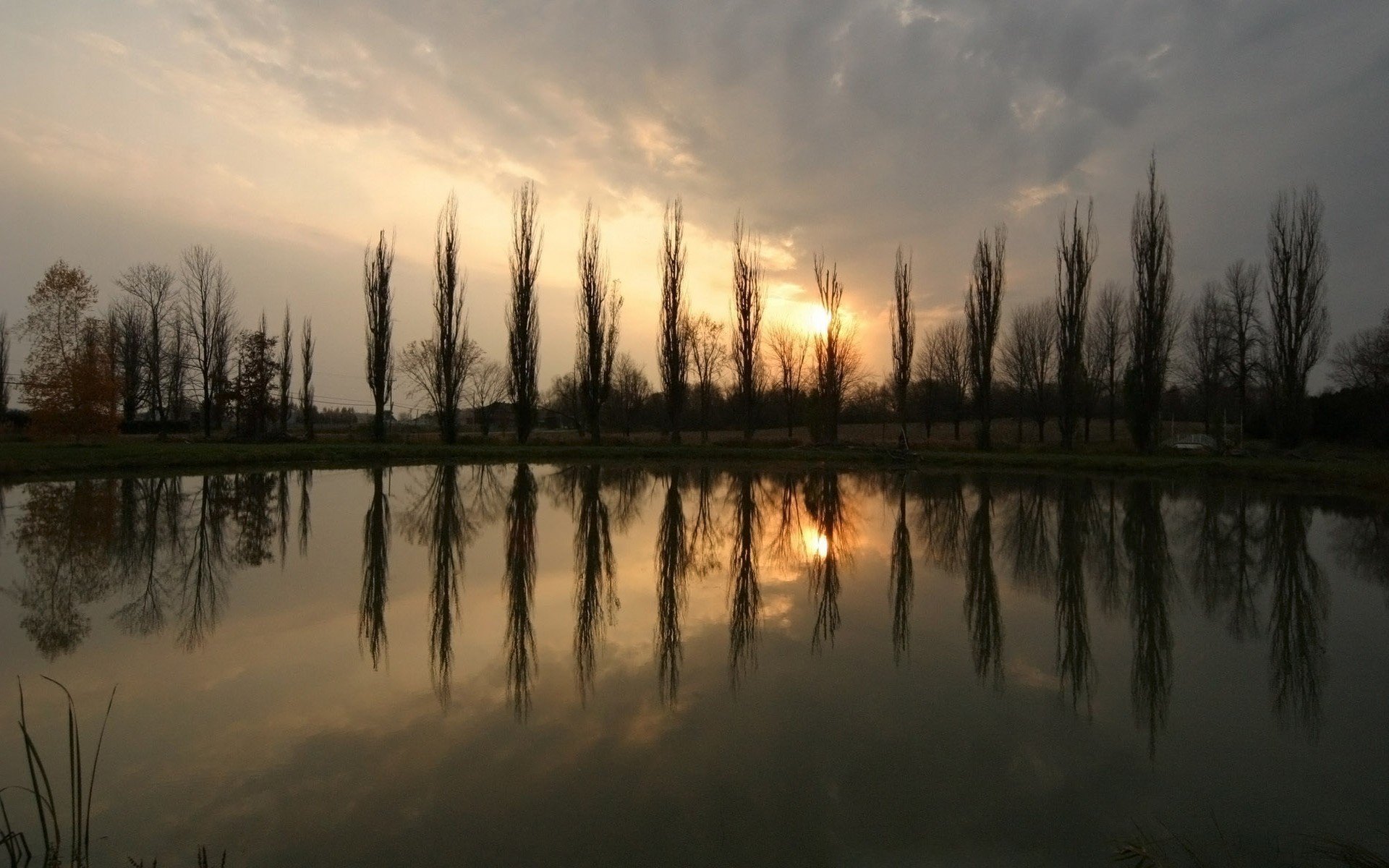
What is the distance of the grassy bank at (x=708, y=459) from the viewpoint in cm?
1711

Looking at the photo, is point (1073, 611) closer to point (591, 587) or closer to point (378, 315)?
point (591, 587)

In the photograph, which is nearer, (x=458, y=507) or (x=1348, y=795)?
(x=1348, y=795)

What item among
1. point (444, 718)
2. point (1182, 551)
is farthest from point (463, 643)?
point (1182, 551)

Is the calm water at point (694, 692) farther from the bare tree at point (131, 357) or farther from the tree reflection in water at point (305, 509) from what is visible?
the bare tree at point (131, 357)

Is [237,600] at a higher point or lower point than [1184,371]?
lower

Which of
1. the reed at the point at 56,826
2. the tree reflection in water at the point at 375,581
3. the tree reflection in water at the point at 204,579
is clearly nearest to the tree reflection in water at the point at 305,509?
the tree reflection in water at the point at 375,581

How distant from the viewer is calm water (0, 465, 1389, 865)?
2.51 m

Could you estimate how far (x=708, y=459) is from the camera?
2617 cm

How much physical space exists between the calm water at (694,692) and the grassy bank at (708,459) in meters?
10.9

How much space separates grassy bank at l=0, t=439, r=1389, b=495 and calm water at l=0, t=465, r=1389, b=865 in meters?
10.9

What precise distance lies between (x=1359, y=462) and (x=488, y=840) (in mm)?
29688

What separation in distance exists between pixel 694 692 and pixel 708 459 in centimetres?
2239

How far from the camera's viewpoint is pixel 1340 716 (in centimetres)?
364

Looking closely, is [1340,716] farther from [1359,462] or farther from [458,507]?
[1359,462]
